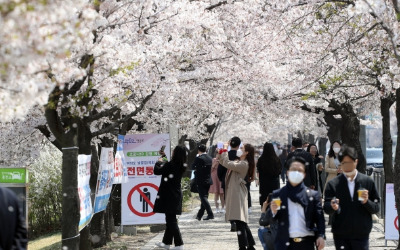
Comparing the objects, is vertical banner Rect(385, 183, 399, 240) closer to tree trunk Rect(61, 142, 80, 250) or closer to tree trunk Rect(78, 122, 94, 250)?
tree trunk Rect(78, 122, 94, 250)

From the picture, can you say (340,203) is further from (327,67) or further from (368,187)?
(327,67)

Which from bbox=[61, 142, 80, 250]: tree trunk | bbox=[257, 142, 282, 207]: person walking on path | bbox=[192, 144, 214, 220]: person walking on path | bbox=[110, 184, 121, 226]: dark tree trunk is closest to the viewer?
bbox=[61, 142, 80, 250]: tree trunk

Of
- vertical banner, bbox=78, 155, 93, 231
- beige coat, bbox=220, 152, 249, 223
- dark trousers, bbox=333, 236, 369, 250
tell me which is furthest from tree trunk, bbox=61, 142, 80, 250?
dark trousers, bbox=333, 236, 369, 250

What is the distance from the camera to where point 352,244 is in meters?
8.06

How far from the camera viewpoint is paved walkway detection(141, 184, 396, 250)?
46.2 ft

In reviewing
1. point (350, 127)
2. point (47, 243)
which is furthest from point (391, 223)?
point (350, 127)

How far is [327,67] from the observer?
17.6 metres

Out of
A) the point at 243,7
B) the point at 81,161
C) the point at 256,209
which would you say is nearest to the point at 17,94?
the point at 81,161

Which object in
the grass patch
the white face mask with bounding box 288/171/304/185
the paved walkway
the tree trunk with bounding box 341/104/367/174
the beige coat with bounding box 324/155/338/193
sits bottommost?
the grass patch

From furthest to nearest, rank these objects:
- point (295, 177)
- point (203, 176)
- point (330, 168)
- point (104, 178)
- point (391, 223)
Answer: point (203, 176) < point (330, 168) < point (391, 223) < point (104, 178) < point (295, 177)

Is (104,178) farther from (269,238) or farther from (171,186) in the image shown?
(269,238)

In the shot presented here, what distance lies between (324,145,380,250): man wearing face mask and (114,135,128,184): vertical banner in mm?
6440

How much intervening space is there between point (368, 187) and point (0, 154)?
34.1 ft

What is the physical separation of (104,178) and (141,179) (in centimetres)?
205
